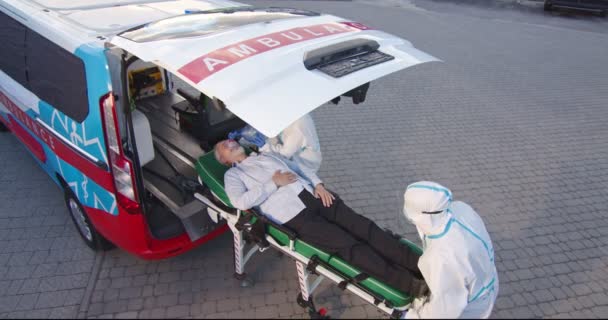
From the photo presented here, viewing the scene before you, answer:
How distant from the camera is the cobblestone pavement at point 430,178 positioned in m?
3.29

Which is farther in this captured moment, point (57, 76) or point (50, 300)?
point (50, 300)

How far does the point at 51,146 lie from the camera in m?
3.46

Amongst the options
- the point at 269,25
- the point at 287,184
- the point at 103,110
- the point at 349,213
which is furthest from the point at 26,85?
the point at 349,213

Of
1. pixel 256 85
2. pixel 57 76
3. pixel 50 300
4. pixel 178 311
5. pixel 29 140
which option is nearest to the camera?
pixel 256 85

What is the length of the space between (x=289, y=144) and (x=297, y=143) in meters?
0.07

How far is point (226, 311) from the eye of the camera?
3045mm

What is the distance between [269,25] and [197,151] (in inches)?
68.5

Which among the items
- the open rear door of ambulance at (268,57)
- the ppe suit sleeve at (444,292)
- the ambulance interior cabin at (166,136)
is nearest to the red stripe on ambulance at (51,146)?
the ambulance interior cabin at (166,136)

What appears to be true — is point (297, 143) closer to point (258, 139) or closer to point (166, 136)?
point (258, 139)

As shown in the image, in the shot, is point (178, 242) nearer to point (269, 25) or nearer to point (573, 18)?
point (269, 25)

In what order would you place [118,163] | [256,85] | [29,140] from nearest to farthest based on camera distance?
[256,85]
[118,163]
[29,140]

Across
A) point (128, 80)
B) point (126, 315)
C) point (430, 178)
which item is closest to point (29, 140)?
point (128, 80)

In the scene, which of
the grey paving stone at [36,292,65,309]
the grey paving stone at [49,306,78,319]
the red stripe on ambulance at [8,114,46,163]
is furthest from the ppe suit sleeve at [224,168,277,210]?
the red stripe on ambulance at [8,114,46,163]

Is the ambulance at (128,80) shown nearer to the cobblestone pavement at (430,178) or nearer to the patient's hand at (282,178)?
the cobblestone pavement at (430,178)
